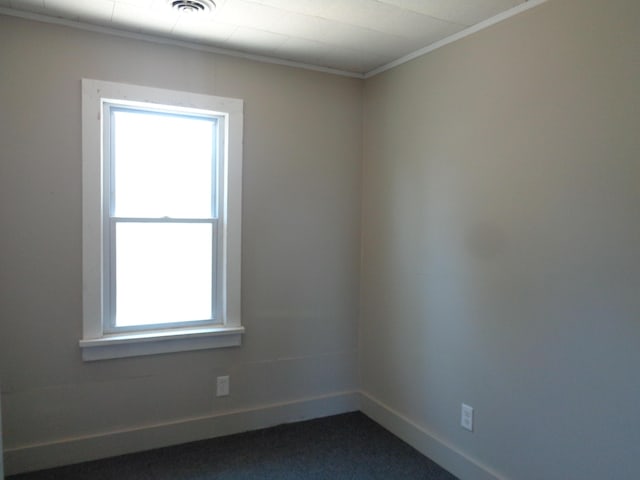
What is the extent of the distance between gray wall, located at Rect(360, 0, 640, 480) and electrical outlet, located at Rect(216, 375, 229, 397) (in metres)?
1.04

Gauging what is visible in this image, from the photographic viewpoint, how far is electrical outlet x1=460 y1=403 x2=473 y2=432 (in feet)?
8.26

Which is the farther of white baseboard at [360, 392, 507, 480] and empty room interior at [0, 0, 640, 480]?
white baseboard at [360, 392, 507, 480]

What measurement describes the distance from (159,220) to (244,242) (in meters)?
0.53

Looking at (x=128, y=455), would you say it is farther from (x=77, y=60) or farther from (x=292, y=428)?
(x=77, y=60)

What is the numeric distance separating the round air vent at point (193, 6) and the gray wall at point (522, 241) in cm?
126

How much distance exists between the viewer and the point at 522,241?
88.2 inches

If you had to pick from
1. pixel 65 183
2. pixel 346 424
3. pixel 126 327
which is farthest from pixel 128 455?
pixel 65 183

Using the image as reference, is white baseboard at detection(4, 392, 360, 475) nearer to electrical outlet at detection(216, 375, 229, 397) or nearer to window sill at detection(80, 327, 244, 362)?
electrical outlet at detection(216, 375, 229, 397)

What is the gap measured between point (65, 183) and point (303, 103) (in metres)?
1.52

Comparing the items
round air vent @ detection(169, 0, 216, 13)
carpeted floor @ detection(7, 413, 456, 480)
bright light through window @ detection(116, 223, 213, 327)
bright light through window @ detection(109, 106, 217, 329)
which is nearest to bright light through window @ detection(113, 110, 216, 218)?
bright light through window @ detection(109, 106, 217, 329)

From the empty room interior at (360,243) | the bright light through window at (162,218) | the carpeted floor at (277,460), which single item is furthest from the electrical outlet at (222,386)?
the bright light through window at (162,218)

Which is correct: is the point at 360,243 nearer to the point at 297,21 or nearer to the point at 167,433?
the point at 297,21

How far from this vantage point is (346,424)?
126 inches

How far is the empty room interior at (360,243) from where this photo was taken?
1.96 metres
